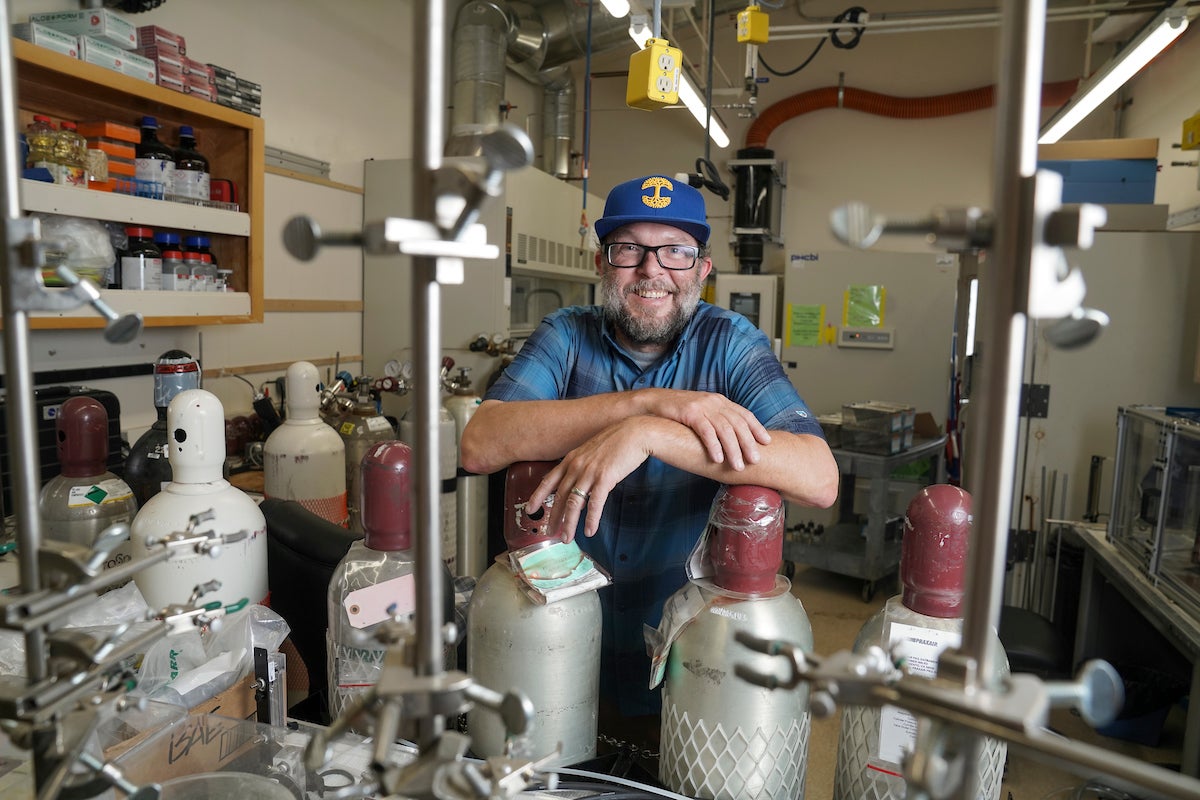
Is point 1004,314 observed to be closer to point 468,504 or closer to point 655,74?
point 655,74

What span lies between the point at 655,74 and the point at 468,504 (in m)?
1.88

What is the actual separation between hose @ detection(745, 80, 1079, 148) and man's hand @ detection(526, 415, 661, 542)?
534 centimetres

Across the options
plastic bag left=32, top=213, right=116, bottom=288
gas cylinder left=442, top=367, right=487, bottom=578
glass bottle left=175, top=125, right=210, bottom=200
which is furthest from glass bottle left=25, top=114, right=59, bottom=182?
gas cylinder left=442, top=367, right=487, bottom=578

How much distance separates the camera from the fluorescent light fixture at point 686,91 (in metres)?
2.30

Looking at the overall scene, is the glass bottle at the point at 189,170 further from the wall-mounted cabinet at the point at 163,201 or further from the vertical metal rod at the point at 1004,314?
the vertical metal rod at the point at 1004,314

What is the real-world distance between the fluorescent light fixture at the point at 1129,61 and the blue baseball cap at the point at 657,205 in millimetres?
1461

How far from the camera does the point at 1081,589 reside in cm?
291

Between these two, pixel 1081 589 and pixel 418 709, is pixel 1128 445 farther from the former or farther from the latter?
pixel 418 709

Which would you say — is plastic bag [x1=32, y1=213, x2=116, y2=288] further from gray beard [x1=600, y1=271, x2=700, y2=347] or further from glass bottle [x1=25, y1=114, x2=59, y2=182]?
gray beard [x1=600, y1=271, x2=700, y2=347]

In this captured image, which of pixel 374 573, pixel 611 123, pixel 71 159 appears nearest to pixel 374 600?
pixel 374 573

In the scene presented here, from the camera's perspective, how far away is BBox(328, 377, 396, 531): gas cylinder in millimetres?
2639

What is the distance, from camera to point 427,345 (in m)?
0.48

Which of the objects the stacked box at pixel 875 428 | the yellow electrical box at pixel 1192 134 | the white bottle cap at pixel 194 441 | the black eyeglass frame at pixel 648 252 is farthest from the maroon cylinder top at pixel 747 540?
the yellow electrical box at pixel 1192 134

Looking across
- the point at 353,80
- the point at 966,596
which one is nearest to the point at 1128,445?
the point at 966,596
